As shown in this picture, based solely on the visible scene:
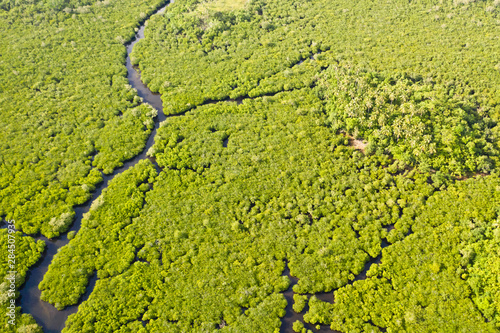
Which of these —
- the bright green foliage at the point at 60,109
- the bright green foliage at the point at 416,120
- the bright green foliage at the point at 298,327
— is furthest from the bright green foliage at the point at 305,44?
the bright green foliage at the point at 298,327

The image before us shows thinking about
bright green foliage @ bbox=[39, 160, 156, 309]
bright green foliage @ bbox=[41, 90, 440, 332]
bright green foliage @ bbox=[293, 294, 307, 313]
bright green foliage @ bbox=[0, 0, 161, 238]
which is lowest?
bright green foliage @ bbox=[293, 294, 307, 313]

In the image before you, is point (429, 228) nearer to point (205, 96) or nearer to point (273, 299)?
point (273, 299)

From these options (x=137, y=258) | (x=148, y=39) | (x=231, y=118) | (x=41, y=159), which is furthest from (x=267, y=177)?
(x=148, y=39)

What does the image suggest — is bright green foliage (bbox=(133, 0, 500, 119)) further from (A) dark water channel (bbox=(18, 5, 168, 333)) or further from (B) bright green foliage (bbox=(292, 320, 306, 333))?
(B) bright green foliage (bbox=(292, 320, 306, 333))

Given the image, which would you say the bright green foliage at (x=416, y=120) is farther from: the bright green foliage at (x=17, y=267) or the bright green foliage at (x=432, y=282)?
the bright green foliage at (x=17, y=267)

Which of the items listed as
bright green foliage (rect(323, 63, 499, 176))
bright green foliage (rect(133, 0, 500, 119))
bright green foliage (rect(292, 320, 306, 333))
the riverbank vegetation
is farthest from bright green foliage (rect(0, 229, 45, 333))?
bright green foliage (rect(323, 63, 499, 176))

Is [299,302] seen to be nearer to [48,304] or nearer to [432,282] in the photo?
[432,282]
